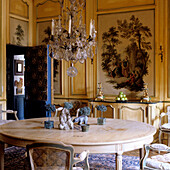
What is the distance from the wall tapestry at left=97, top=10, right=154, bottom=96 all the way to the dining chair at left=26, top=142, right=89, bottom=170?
3.94 meters

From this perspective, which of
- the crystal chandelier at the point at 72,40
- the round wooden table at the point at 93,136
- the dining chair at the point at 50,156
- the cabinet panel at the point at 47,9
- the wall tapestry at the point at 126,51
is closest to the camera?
the dining chair at the point at 50,156

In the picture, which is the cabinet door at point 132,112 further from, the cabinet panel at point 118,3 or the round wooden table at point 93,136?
the cabinet panel at point 118,3

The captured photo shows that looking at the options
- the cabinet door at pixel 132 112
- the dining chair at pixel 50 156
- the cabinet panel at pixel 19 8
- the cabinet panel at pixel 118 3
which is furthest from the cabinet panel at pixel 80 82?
the dining chair at pixel 50 156

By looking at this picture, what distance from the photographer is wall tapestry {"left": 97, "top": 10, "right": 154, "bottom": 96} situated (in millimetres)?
5738

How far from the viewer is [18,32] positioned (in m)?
6.65

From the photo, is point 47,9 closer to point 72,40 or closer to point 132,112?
point 132,112

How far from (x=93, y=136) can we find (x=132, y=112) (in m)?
2.82

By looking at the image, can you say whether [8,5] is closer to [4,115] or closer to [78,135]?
[4,115]

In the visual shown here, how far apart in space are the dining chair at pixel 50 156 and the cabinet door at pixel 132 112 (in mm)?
3358

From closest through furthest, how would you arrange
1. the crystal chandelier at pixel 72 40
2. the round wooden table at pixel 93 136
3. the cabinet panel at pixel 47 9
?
the round wooden table at pixel 93 136 < the crystal chandelier at pixel 72 40 < the cabinet panel at pixel 47 9

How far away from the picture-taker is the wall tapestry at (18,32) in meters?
6.48

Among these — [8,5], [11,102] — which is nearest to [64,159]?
[8,5]

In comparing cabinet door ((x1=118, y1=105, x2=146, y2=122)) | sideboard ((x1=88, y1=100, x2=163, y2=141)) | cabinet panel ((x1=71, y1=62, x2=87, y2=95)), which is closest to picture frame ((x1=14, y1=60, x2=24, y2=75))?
cabinet panel ((x1=71, y1=62, x2=87, y2=95))

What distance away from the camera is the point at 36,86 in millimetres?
6617
